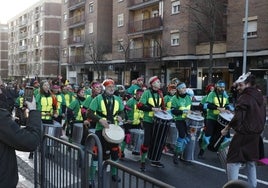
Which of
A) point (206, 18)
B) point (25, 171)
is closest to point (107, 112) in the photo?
point (25, 171)

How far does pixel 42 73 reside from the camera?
72.2 meters

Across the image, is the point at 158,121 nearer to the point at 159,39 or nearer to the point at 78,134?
the point at 78,134

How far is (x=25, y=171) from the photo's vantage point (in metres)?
7.50

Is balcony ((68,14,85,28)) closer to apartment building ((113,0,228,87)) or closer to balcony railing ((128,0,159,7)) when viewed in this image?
apartment building ((113,0,228,87))

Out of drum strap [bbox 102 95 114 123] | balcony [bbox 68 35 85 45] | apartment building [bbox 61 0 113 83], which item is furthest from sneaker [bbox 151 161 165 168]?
balcony [bbox 68 35 85 45]

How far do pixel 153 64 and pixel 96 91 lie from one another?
29.3m

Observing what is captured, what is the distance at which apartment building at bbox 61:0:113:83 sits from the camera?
47375 mm

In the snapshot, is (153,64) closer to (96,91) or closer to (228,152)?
(96,91)

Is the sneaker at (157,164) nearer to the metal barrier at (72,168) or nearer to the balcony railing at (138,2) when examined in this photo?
the metal barrier at (72,168)

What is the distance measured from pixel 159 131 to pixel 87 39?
1708 inches

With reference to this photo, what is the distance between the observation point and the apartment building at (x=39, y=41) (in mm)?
71938

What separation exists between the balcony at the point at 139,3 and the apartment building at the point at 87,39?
718 cm

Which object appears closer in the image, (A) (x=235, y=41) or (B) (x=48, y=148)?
(B) (x=48, y=148)

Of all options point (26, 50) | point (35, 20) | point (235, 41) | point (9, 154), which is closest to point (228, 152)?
point (9, 154)
